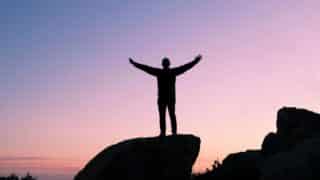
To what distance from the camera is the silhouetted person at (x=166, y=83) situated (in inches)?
803

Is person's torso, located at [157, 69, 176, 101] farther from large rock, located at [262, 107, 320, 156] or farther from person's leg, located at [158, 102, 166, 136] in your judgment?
large rock, located at [262, 107, 320, 156]

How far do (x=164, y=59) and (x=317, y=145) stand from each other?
5.69 meters

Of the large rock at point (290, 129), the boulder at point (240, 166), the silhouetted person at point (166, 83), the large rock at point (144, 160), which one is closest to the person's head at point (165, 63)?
the silhouetted person at point (166, 83)

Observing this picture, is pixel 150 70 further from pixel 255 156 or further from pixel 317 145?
pixel 255 156

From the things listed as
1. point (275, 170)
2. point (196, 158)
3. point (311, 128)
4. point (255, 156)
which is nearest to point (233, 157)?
point (255, 156)

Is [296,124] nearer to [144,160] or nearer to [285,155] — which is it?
[285,155]

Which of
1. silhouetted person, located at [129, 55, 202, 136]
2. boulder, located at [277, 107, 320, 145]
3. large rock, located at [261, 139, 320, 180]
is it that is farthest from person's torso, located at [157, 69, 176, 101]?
boulder, located at [277, 107, 320, 145]

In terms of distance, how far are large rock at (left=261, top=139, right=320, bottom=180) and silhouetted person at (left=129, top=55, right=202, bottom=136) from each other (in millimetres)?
3531

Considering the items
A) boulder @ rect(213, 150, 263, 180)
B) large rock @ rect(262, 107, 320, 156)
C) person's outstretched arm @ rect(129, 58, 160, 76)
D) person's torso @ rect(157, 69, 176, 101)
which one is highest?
person's outstretched arm @ rect(129, 58, 160, 76)

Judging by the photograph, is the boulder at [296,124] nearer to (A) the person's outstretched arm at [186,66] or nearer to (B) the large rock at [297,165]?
(B) the large rock at [297,165]

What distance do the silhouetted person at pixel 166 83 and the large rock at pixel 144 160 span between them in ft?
2.90

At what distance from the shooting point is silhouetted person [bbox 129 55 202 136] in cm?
2041

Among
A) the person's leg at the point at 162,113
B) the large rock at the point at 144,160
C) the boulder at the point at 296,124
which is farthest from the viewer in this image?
the boulder at the point at 296,124

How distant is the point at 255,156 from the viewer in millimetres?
27750
